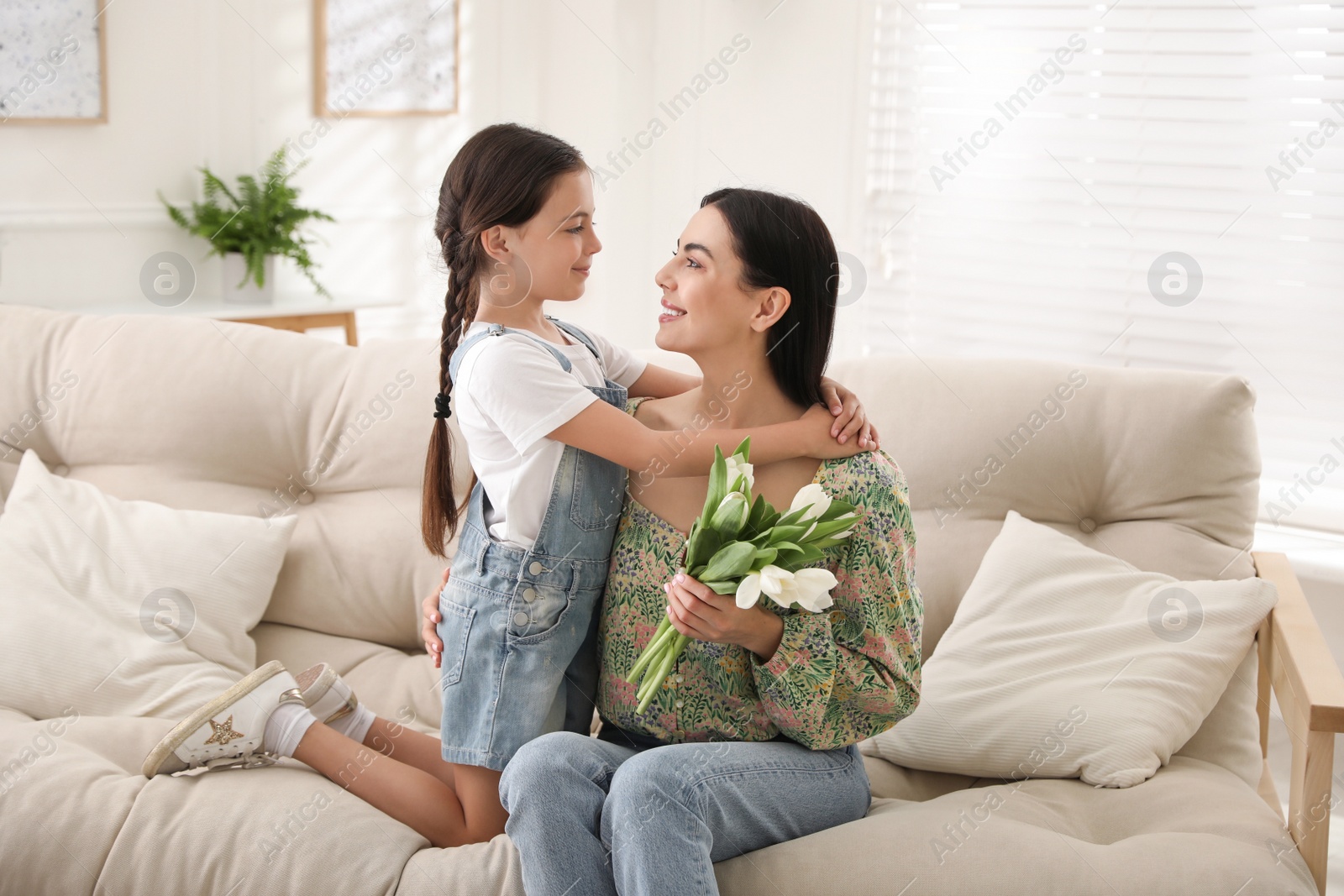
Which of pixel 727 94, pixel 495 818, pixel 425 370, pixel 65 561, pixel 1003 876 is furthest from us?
pixel 727 94

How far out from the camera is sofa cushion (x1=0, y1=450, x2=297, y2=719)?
6.21ft

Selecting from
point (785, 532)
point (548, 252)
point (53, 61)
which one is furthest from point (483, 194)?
point (53, 61)

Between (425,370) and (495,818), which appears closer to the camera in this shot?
(495,818)

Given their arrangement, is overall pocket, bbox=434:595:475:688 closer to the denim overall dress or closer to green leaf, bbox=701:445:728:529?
the denim overall dress

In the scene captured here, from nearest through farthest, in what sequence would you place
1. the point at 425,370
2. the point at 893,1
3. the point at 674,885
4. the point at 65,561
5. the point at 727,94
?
the point at 674,885 < the point at 65,561 < the point at 425,370 < the point at 893,1 < the point at 727,94

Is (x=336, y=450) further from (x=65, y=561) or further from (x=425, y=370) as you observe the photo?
(x=65, y=561)

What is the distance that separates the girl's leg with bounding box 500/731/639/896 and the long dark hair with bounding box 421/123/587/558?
0.56 m

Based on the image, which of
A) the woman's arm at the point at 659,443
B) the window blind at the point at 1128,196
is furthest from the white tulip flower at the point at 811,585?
the window blind at the point at 1128,196

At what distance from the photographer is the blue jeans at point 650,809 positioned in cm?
134

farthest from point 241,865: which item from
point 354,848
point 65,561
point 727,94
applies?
point 727,94

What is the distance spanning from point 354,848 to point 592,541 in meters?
0.50

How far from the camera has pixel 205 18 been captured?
144 inches

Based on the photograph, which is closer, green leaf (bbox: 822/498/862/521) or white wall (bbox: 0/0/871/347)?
green leaf (bbox: 822/498/862/521)

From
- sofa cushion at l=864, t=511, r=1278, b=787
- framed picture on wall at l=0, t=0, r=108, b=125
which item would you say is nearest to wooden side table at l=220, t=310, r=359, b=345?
framed picture on wall at l=0, t=0, r=108, b=125
